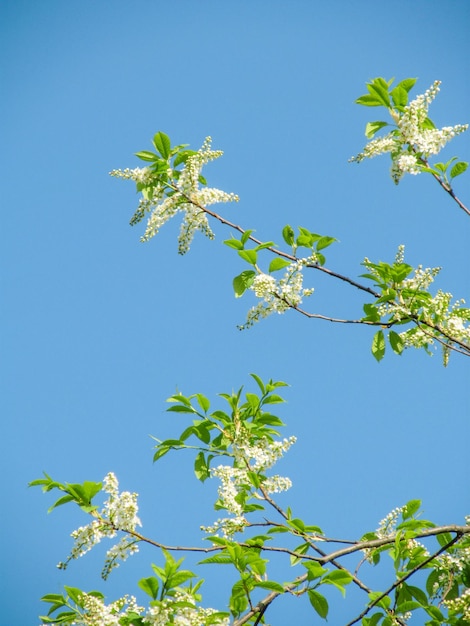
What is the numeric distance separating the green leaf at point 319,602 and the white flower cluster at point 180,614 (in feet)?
1.59

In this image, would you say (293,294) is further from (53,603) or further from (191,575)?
(53,603)

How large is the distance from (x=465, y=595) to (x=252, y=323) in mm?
2079

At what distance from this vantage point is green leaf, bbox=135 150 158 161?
4.58 metres

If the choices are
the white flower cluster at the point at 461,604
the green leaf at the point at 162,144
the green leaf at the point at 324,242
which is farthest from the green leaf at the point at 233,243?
the white flower cluster at the point at 461,604

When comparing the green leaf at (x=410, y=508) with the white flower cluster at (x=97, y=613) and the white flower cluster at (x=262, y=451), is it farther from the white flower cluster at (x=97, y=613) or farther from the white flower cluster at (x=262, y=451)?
the white flower cluster at (x=97, y=613)

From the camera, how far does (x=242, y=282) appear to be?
15.0 feet

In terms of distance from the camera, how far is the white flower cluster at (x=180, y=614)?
332 cm

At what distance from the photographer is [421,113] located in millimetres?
4457

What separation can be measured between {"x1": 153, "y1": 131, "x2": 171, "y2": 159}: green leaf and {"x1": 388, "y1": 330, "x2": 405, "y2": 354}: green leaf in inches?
82.4

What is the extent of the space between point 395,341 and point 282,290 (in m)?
0.99

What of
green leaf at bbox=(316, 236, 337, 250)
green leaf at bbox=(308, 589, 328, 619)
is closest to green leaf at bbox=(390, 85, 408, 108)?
green leaf at bbox=(316, 236, 337, 250)

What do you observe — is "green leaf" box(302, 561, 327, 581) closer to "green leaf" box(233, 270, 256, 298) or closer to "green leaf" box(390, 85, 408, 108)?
"green leaf" box(233, 270, 256, 298)

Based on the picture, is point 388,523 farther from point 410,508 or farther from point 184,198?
point 184,198

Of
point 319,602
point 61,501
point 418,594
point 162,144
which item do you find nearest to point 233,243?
point 162,144
